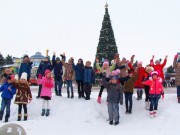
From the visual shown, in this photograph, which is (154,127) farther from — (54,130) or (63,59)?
(63,59)

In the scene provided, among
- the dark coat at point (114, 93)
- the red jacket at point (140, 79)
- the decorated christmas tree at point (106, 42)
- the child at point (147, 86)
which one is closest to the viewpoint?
the dark coat at point (114, 93)

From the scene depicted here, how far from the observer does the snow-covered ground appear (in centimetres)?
1023

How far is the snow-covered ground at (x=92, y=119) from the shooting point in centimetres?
1023

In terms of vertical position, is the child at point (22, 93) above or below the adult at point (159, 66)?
below

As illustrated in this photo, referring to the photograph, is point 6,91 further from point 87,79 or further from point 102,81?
point 102,81

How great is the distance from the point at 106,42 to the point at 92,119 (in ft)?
66.7

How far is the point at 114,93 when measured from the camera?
11.4 metres

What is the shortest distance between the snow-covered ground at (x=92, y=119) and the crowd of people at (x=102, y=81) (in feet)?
1.05

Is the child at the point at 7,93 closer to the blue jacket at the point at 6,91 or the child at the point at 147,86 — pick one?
the blue jacket at the point at 6,91

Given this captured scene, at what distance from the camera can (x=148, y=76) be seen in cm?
1254

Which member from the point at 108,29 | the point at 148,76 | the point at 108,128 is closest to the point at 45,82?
the point at 108,128

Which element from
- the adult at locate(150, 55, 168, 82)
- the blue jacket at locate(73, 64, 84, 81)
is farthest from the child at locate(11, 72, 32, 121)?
the adult at locate(150, 55, 168, 82)

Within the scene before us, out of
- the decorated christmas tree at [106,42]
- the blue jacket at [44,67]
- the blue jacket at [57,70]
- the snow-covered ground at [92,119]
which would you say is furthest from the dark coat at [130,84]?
the decorated christmas tree at [106,42]

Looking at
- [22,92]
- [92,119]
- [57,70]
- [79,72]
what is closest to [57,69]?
[57,70]
